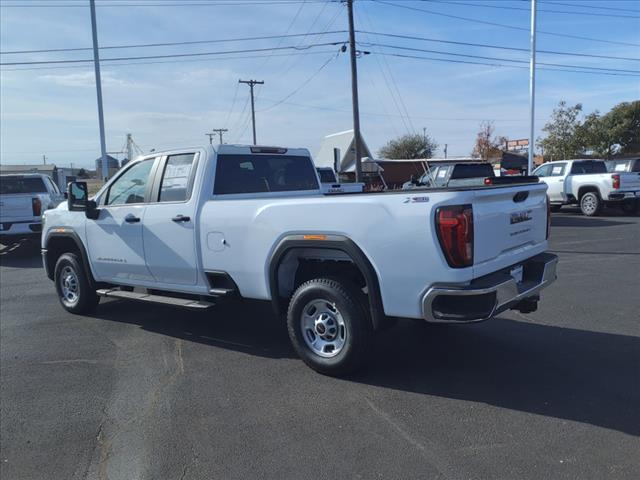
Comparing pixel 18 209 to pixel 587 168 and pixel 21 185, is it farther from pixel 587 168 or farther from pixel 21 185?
pixel 587 168

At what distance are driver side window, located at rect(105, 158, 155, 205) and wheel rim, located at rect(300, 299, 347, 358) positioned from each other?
2.55m

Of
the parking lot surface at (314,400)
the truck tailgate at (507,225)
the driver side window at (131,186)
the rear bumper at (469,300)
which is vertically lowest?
the parking lot surface at (314,400)

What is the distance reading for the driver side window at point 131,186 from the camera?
6.17 metres

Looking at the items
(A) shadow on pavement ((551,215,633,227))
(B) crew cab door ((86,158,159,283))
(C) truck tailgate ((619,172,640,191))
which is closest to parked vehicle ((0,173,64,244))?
(B) crew cab door ((86,158,159,283))

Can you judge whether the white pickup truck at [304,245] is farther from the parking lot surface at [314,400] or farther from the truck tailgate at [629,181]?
the truck tailgate at [629,181]

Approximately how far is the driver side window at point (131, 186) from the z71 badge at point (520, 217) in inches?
153

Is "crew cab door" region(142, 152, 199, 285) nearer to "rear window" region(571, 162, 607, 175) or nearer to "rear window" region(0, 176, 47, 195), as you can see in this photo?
"rear window" region(0, 176, 47, 195)

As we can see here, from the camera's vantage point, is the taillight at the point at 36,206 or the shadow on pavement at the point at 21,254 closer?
the shadow on pavement at the point at 21,254

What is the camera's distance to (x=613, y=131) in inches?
1838

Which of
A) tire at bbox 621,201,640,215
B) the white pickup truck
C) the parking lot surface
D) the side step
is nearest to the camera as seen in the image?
the parking lot surface

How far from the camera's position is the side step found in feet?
17.9

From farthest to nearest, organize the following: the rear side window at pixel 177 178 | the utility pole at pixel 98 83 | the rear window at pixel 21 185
Result: 1. the utility pole at pixel 98 83
2. the rear window at pixel 21 185
3. the rear side window at pixel 177 178

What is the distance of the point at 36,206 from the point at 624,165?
750 inches

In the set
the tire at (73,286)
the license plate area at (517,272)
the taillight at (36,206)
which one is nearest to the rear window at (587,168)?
the license plate area at (517,272)
